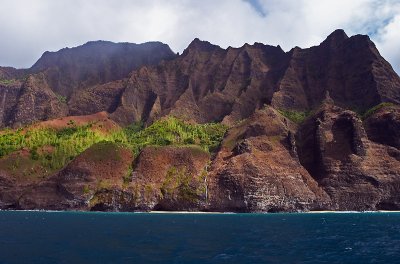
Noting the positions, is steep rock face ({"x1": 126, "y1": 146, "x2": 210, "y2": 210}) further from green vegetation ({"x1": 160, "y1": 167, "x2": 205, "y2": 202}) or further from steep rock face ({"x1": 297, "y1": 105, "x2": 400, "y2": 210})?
steep rock face ({"x1": 297, "y1": 105, "x2": 400, "y2": 210})

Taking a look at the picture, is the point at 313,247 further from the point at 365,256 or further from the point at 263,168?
the point at 263,168

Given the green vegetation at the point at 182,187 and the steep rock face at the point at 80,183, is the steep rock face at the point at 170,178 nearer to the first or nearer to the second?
the green vegetation at the point at 182,187

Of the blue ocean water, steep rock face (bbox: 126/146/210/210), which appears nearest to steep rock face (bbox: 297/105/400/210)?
steep rock face (bbox: 126/146/210/210)

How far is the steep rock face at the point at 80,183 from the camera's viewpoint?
171m

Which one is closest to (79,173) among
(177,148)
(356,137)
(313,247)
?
(177,148)

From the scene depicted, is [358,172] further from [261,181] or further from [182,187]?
[182,187]

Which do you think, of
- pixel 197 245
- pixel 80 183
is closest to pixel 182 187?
pixel 80 183

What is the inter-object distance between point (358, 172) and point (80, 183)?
11235cm

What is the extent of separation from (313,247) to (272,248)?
631 centimetres

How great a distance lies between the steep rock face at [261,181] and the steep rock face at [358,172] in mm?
8005

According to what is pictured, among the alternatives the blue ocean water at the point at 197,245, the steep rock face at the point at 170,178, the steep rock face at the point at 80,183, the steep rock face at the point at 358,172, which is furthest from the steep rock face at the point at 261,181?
the blue ocean water at the point at 197,245

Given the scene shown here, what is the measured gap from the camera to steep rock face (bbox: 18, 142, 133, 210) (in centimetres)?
17125

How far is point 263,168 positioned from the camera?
17600 centimetres

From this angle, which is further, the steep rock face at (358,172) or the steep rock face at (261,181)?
the steep rock face at (358,172)
